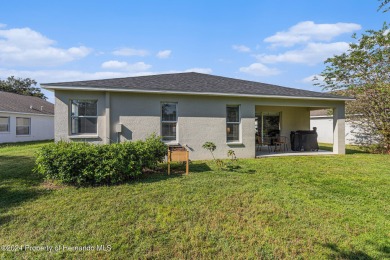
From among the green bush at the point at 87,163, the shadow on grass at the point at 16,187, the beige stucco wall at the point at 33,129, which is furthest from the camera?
the beige stucco wall at the point at 33,129

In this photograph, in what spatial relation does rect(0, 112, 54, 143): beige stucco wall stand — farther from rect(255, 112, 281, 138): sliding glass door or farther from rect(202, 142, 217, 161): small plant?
rect(255, 112, 281, 138): sliding glass door

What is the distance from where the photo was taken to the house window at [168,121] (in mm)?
8906

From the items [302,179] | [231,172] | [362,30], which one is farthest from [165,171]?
[362,30]

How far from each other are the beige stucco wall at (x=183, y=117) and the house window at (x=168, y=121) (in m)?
0.20

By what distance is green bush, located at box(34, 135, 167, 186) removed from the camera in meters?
5.31

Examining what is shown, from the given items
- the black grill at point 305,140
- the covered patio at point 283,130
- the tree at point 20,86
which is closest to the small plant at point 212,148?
the covered patio at point 283,130

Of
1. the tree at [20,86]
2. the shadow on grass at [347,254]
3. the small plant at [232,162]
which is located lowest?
the shadow on grass at [347,254]

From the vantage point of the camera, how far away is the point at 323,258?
9.78 feet

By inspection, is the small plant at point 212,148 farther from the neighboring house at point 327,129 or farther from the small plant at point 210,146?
the neighboring house at point 327,129

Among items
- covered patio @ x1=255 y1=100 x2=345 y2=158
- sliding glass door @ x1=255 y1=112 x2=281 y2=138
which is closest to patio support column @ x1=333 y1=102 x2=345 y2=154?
covered patio @ x1=255 y1=100 x2=345 y2=158

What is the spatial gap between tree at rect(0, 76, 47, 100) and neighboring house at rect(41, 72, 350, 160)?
3816cm

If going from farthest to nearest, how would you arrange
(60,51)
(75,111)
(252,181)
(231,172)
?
1. (60,51)
2. (75,111)
3. (231,172)
4. (252,181)

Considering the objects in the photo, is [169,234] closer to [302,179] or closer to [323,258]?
[323,258]

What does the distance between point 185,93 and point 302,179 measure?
17.0ft
